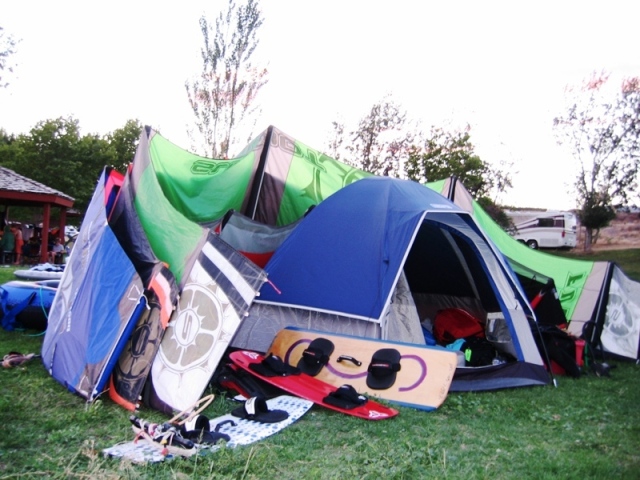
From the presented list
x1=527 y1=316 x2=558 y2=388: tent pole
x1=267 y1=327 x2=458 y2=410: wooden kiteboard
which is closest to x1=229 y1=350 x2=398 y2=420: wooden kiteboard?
x1=267 y1=327 x2=458 y2=410: wooden kiteboard

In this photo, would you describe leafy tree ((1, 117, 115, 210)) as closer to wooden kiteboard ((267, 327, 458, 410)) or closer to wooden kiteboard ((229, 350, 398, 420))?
wooden kiteboard ((229, 350, 398, 420))

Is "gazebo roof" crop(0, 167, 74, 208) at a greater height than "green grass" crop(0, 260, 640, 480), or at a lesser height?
greater

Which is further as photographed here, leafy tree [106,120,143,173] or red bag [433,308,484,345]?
leafy tree [106,120,143,173]

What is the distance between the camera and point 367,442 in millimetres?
3369

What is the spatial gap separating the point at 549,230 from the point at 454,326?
69.6 ft

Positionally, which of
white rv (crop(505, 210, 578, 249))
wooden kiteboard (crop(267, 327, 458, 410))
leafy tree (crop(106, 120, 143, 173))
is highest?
leafy tree (crop(106, 120, 143, 173))

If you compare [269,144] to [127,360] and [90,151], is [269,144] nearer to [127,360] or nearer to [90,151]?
[127,360]

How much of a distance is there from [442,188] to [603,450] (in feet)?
15.5

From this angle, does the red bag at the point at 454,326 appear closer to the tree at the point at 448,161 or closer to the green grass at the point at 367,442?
the green grass at the point at 367,442

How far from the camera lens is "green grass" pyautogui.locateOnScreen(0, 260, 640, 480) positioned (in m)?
2.87

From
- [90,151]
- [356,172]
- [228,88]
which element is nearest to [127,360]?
[356,172]

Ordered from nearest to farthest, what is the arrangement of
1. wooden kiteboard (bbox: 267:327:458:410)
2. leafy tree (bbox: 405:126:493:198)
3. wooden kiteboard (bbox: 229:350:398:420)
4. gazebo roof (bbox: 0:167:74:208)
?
wooden kiteboard (bbox: 229:350:398:420) < wooden kiteboard (bbox: 267:327:458:410) < gazebo roof (bbox: 0:167:74:208) < leafy tree (bbox: 405:126:493:198)

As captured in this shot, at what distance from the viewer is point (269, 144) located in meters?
7.01

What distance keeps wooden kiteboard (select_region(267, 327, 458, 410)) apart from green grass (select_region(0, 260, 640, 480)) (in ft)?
0.66
